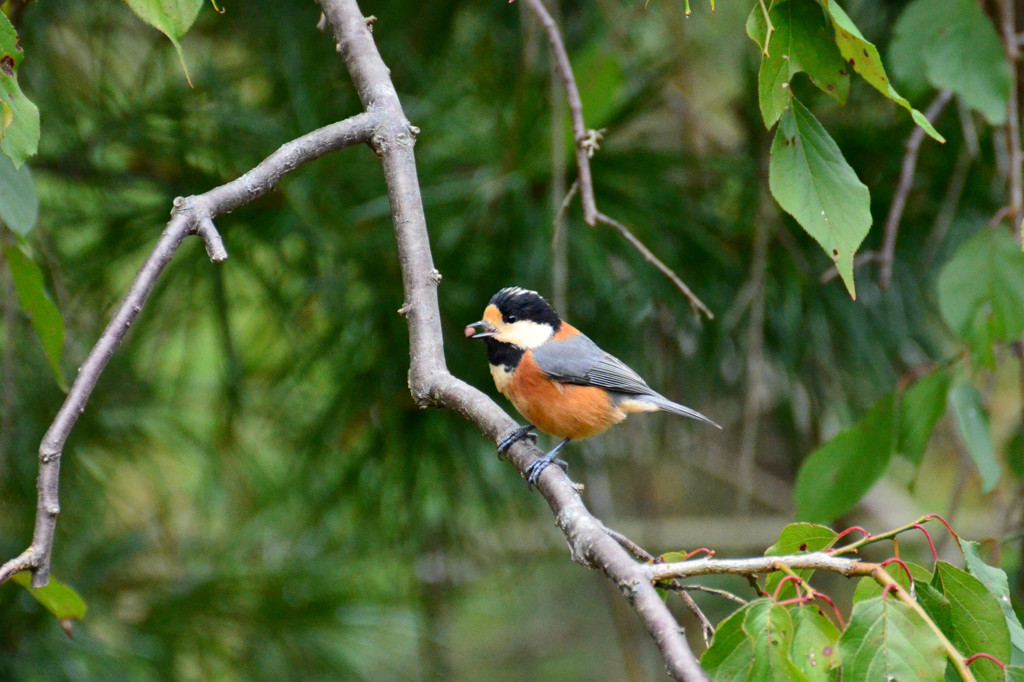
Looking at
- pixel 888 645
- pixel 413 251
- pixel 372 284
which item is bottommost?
pixel 888 645

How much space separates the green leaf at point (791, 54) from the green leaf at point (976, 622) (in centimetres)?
70

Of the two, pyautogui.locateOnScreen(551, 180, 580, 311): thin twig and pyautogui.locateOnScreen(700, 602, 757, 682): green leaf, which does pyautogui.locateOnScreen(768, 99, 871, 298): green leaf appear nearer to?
pyautogui.locateOnScreen(700, 602, 757, 682): green leaf

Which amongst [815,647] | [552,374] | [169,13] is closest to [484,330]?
[552,374]

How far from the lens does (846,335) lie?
3.42 m

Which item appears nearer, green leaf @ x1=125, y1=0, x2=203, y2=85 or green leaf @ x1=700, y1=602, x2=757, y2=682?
green leaf @ x1=700, y1=602, x2=757, y2=682

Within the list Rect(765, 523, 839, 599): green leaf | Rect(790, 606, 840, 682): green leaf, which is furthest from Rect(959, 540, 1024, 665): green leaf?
Rect(790, 606, 840, 682): green leaf

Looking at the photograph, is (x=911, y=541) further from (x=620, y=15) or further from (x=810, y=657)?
(x=810, y=657)

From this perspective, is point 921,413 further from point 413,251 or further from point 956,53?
point 413,251

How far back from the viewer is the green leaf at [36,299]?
63.7 inches

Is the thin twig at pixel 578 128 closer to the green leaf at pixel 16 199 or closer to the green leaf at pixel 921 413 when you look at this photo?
the green leaf at pixel 16 199

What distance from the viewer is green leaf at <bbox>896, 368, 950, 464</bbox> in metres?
2.37

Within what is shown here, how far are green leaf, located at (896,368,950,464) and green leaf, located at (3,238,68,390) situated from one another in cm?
201

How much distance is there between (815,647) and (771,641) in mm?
Result: 84

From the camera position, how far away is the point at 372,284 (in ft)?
10.6
